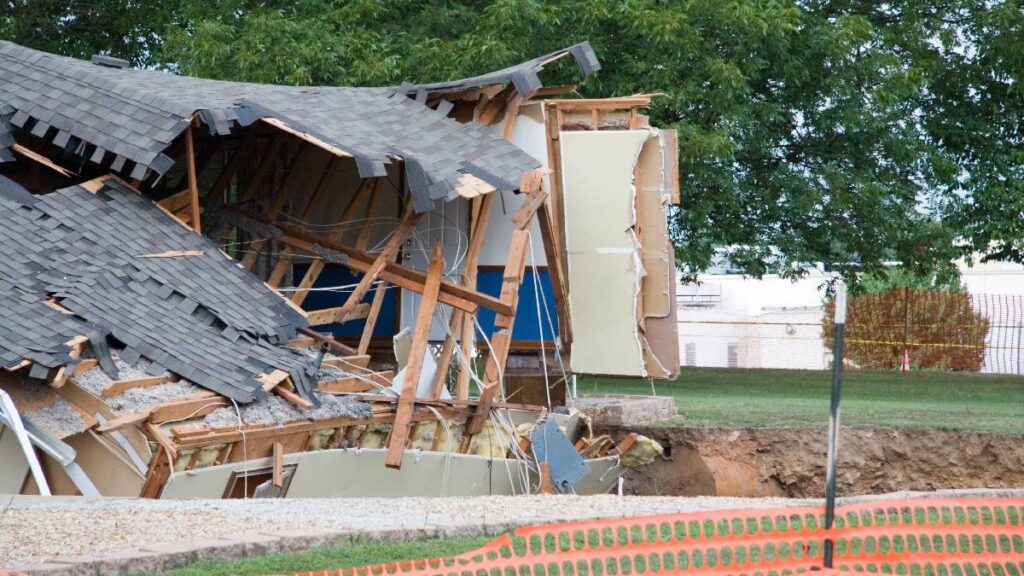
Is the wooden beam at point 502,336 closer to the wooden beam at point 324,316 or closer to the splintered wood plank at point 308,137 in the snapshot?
the wooden beam at point 324,316

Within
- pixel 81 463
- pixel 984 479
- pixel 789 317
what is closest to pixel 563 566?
pixel 81 463

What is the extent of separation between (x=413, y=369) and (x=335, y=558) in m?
6.10

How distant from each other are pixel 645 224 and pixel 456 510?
351 inches

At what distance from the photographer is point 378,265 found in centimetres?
1450

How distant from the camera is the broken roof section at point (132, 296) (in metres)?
11.1

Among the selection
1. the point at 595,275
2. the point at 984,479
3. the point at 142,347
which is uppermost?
the point at 595,275

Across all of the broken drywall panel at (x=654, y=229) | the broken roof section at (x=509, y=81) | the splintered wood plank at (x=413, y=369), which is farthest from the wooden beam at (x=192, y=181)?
the broken drywall panel at (x=654, y=229)

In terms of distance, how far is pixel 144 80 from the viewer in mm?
15688

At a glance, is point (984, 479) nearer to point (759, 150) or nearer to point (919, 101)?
point (759, 150)

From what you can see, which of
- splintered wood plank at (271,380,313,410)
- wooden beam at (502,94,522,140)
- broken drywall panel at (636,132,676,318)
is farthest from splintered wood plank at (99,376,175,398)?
broken drywall panel at (636,132,676,318)

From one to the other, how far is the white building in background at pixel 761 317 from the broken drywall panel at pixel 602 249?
81.5ft

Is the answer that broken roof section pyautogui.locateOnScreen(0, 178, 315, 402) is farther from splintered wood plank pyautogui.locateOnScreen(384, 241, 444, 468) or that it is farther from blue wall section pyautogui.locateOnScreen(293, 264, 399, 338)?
blue wall section pyautogui.locateOnScreen(293, 264, 399, 338)

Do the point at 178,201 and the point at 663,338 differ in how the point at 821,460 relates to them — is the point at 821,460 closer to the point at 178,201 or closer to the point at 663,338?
the point at 663,338

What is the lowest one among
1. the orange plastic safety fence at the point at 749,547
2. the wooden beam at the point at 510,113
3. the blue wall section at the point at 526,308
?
the orange plastic safety fence at the point at 749,547
